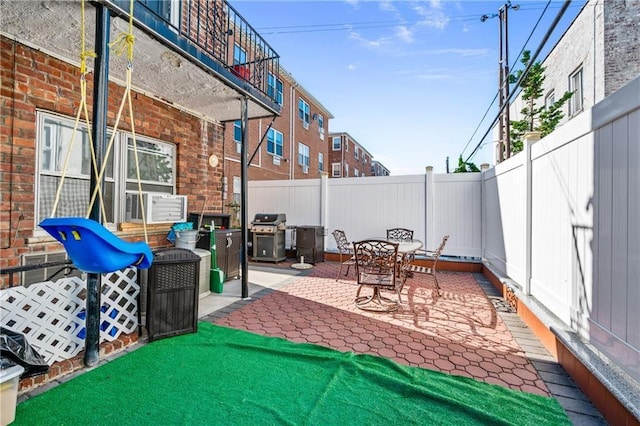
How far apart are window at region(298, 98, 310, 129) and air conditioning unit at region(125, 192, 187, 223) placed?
11399mm

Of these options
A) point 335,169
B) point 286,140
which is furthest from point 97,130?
point 335,169

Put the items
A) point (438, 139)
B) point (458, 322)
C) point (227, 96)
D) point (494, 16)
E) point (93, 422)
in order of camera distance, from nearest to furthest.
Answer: point (93, 422)
point (458, 322)
point (227, 96)
point (494, 16)
point (438, 139)

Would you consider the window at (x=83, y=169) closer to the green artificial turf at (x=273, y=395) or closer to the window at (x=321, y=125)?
the green artificial turf at (x=273, y=395)

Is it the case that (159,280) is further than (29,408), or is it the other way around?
(159,280)

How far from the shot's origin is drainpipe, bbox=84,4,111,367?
8.21 ft

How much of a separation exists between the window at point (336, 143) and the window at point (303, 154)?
8.62 m

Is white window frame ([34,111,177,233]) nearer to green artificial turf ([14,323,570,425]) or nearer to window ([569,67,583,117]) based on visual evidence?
green artificial turf ([14,323,570,425])

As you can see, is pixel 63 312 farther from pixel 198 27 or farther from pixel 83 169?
pixel 198 27

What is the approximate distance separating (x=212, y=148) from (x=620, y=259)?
6056mm

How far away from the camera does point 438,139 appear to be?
12844 millimetres

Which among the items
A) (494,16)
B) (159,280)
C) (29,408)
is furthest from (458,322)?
(494,16)

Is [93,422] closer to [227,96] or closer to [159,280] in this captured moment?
[159,280]

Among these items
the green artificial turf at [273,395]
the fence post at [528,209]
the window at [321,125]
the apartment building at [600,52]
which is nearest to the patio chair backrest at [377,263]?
the green artificial turf at [273,395]

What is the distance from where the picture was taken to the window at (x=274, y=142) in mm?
12656
